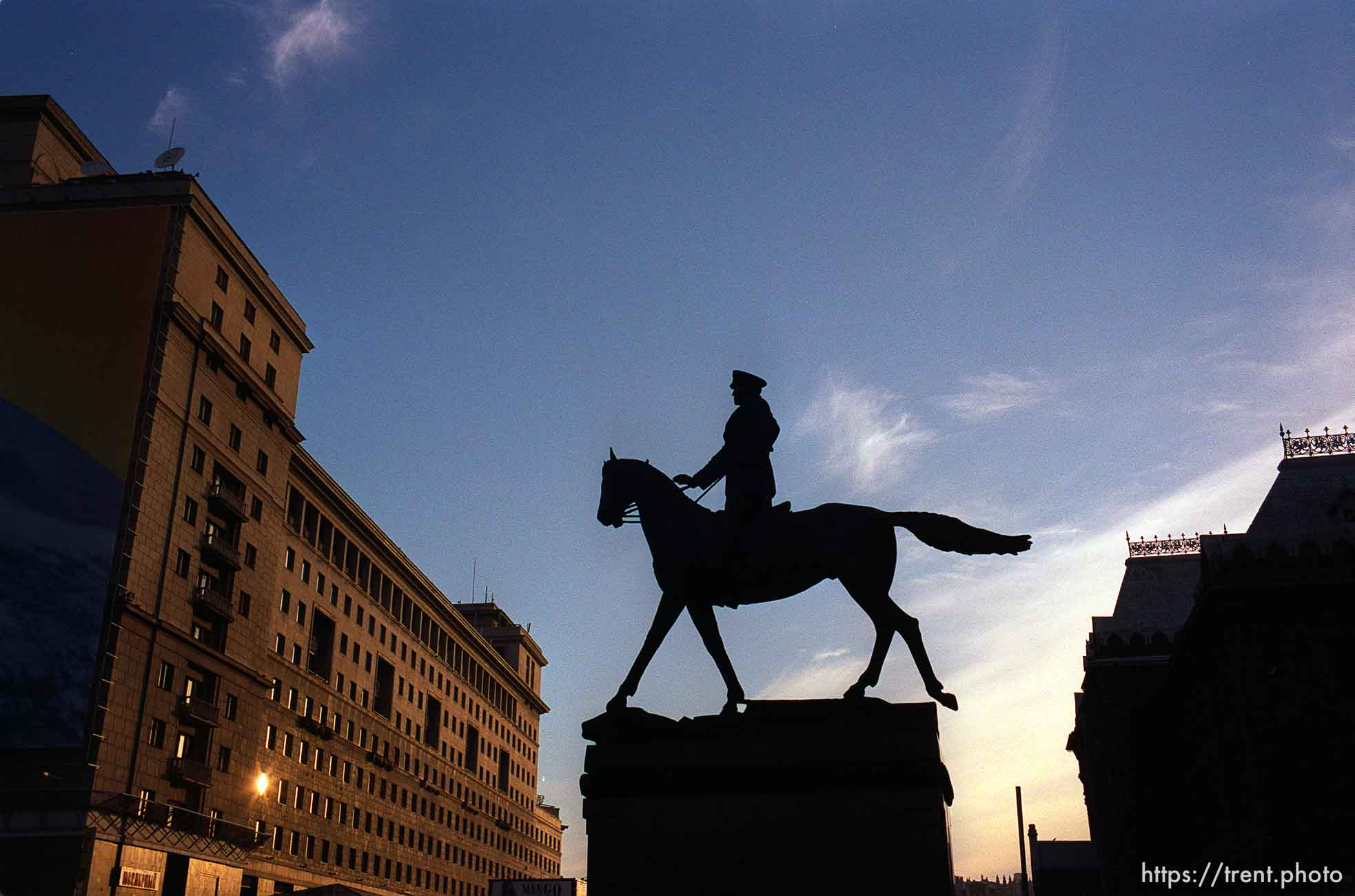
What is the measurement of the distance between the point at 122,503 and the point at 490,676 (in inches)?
3015

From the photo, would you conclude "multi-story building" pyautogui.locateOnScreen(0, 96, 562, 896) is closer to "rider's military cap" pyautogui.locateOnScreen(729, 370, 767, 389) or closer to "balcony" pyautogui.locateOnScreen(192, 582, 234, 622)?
"balcony" pyautogui.locateOnScreen(192, 582, 234, 622)

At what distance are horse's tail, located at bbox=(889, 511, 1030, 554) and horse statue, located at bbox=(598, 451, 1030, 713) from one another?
0.01 metres

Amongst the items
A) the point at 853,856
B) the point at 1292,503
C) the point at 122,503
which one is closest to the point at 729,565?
the point at 853,856

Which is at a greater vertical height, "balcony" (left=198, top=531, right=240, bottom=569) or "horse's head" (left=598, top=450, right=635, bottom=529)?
"balcony" (left=198, top=531, right=240, bottom=569)

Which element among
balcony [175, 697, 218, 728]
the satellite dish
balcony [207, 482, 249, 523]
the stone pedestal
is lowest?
the stone pedestal

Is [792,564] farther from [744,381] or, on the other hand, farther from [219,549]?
[219,549]

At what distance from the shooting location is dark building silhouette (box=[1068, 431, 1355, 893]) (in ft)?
113

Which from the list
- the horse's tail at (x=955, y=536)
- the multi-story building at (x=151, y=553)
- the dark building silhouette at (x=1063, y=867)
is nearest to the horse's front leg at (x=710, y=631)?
the horse's tail at (x=955, y=536)

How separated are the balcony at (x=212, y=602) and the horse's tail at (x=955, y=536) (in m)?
51.5

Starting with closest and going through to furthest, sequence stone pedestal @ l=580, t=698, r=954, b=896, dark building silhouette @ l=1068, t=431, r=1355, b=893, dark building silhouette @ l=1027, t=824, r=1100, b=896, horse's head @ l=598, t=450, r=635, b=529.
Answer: stone pedestal @ l=580, t=698, r=954, b=896
horse's head @ l=598, t=450, r=635, b=529
dark building silhouette @ l=1068, t=431, r=1355, b=893
dark building silhouette @ l=1027, t=824, r=1100, b=896

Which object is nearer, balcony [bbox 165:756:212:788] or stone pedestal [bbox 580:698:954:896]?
stone pedestal [bbox 580:698:954:896]

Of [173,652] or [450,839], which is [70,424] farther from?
[450,839]

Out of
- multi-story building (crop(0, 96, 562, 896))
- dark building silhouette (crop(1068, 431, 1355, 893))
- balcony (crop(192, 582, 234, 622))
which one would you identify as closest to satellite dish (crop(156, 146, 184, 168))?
multi-story building (crop(0, 96, 562, 896))

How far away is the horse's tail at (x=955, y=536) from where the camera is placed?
14266 mm
